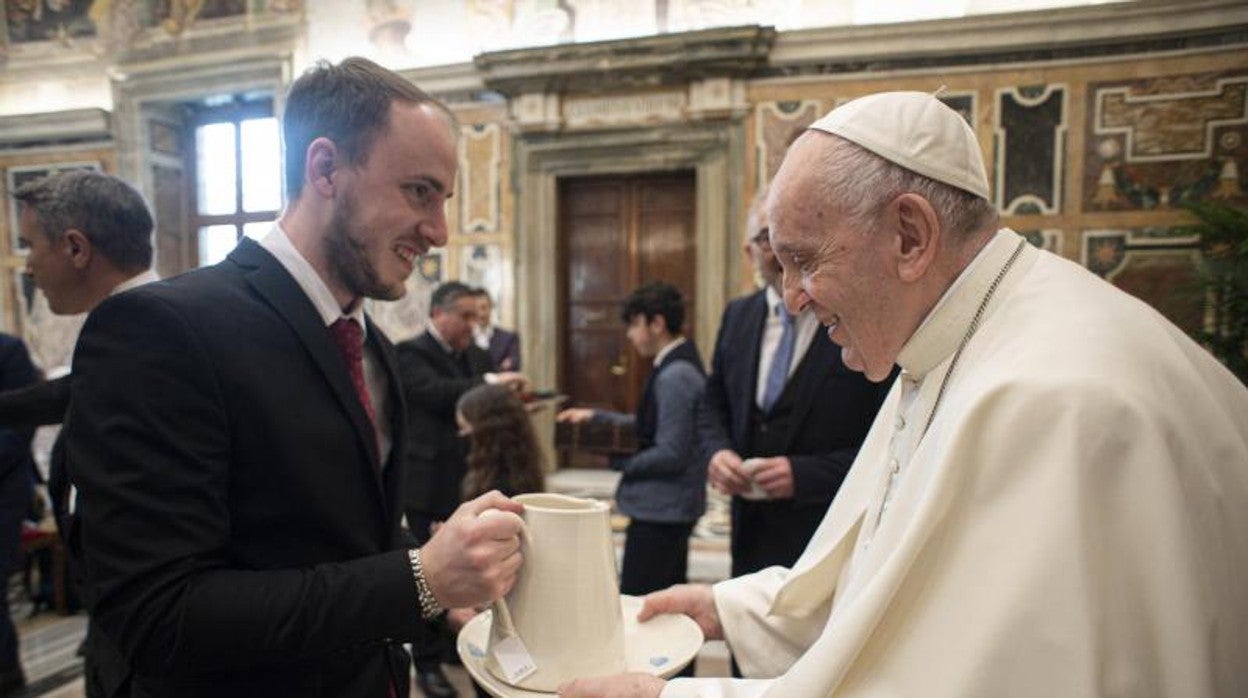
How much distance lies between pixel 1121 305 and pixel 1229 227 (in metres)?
3.80

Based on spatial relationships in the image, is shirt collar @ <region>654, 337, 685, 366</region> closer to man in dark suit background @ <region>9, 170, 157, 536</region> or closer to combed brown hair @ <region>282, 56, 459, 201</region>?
man in dark suit background @ <region>9, 170, 157, 536</region>

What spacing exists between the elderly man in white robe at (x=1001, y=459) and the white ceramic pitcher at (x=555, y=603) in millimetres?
83

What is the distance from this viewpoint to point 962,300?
3.84ft

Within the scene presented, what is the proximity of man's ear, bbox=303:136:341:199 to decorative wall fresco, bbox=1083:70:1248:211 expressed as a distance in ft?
22.3

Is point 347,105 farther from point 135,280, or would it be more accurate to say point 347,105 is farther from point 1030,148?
point 1030,148

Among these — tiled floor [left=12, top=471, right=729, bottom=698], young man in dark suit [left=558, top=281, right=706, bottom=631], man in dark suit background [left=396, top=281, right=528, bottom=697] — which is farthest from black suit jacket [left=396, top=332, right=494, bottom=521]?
young man in dark suit [left=558, top=281, right=706, bottom=631]

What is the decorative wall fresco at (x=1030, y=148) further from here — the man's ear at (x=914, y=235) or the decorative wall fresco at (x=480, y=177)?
the man's ear at (x=914, y=235)

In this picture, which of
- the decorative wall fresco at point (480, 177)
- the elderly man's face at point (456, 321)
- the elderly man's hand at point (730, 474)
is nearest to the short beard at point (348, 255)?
the elderly man's hand at point (730, 474)

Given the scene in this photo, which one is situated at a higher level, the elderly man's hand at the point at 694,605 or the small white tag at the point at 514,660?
the small white tag at the point at 514,660

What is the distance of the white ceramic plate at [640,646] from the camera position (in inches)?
47.2

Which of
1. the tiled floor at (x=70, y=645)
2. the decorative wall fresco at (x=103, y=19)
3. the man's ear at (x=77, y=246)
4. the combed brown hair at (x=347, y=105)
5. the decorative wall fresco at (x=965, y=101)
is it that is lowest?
the tiled floor at (x=70, y=645)

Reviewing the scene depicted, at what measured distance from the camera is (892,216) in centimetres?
114

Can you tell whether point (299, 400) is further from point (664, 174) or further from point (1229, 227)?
point (664, 174)

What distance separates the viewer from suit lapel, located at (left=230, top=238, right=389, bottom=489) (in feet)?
4.00
